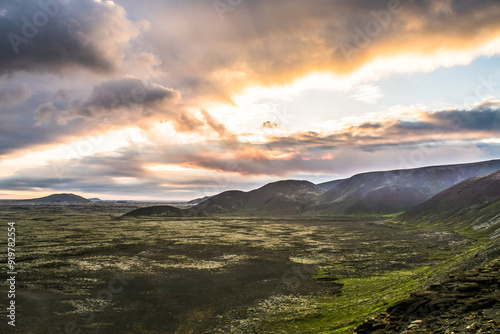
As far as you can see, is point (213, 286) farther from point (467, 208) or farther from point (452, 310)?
point (467, 208)

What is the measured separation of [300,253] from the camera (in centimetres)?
6712

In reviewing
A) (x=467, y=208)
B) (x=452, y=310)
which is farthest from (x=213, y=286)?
(x=467, y=208)

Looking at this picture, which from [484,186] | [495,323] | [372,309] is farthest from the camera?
[484,186]

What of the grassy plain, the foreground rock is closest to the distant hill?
the grassy plain

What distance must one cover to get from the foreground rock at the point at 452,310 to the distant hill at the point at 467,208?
90053mm

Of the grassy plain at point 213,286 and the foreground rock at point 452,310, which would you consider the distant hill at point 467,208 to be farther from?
the foreground rock at point 452,310

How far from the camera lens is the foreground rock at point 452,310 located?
14.7m

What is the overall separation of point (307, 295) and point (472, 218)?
365 ft

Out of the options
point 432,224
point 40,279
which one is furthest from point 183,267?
point 432,224

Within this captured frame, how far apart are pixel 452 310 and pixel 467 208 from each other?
145 m

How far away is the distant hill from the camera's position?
325ft

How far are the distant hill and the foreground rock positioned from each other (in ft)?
295

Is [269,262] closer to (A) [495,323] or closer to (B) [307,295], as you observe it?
(B) [307,295]

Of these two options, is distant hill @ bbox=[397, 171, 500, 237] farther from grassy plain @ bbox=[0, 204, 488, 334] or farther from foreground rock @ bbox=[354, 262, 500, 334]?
foreground rock @ bbox=[354, 262, 500, 334]
